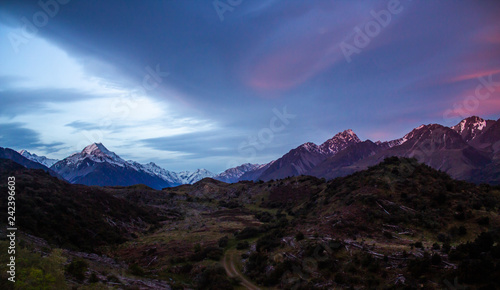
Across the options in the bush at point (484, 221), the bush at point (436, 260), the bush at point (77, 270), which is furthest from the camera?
the bush at point (484, 221)

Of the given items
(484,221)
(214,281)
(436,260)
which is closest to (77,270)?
(214,281)

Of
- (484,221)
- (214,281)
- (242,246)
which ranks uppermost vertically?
(484,221)

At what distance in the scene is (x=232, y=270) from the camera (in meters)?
31.8

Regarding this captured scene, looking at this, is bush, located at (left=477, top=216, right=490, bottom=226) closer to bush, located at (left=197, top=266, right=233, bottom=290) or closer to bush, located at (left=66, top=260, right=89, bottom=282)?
bush, located at (left=197, top=266, right=233, bottom=290)

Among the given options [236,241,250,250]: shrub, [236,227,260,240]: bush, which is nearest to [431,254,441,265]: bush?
[236,241,250,250]: shrub

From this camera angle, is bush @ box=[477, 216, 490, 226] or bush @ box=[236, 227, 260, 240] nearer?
bush @ box=[477, 216, 490, 226]

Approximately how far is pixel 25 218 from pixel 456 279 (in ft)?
160

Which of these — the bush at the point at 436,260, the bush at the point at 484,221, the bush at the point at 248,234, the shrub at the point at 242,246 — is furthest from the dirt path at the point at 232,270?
the bush at the point at 484,221

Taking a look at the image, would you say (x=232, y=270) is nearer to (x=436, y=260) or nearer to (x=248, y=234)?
(x=248, y=234)

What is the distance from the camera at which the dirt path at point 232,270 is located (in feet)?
88.5

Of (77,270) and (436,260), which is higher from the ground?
(77,270)

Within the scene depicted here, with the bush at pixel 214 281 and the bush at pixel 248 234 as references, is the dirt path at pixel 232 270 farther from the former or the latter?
the bush at pixel 248 234

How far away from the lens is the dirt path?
27.0 metres

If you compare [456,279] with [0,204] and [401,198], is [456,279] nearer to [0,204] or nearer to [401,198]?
[401,198]
